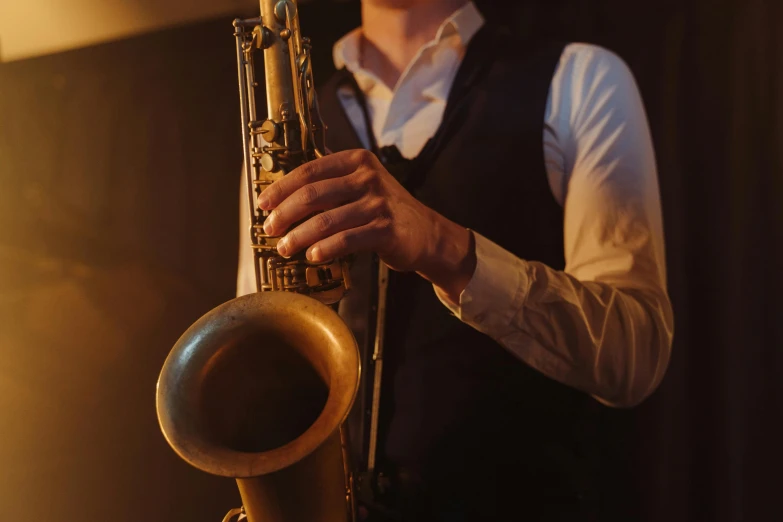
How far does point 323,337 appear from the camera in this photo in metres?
0.94

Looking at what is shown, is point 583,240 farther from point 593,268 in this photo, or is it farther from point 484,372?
point 484,372

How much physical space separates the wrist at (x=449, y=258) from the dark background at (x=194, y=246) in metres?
0.55

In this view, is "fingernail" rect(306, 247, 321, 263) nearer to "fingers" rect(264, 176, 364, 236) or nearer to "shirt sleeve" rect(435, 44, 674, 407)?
"fingers" rect(264, 176, 364, 236)

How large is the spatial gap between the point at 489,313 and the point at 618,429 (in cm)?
53

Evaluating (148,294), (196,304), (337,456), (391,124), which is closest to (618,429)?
(337,456)

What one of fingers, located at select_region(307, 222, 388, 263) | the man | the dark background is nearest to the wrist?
the man

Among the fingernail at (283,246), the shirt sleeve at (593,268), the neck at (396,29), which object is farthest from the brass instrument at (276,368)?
the neck at (396,29)

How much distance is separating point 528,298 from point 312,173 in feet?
1.43

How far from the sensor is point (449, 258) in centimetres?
97

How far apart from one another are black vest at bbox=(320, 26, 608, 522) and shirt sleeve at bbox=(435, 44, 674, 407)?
2.5 inches

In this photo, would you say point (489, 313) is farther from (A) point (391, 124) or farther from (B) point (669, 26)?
(B) point (669, 26)

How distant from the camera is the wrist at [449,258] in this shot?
95 centimetres

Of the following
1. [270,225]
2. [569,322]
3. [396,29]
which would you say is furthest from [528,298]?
[396,29]

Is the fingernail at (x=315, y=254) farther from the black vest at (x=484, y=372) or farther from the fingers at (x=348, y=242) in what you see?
the black vest at (x=484, y=372)
